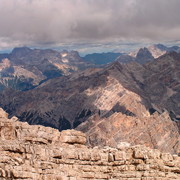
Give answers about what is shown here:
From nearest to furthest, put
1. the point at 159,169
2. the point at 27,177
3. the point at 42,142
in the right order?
→ the point at 27,177
the point at 159,169
the point at 42,142

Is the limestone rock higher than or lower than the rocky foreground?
higher

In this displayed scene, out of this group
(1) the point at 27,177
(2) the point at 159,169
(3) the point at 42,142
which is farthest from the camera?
(3) the point at 42,142

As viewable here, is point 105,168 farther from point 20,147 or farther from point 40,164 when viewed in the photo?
point 20,147

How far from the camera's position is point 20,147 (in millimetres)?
48906

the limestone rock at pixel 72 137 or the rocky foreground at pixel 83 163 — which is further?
the limestone rock at pixel 72 137

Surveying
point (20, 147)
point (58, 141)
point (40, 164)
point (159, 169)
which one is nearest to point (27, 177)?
point (40, 164)

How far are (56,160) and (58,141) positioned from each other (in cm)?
1223

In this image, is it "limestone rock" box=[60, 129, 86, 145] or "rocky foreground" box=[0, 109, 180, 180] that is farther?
"limestone rock" box=[60, 129, 86, 145]

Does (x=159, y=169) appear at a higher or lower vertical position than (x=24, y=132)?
lower

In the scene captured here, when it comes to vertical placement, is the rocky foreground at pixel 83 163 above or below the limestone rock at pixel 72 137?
below

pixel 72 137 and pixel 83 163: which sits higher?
pixel 72 137

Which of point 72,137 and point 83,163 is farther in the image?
point 72,137

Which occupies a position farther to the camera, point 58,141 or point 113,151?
point 58,141

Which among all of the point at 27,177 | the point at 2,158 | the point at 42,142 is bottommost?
the point at 27,177
